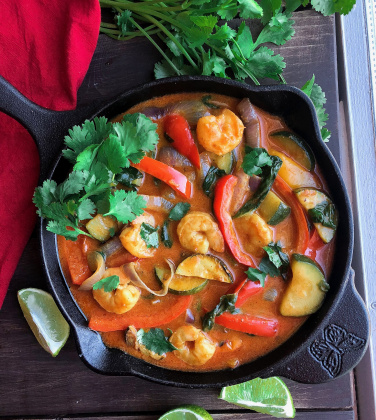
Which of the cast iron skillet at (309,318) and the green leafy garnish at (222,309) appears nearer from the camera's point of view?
the cast iron skillet at (309,318)

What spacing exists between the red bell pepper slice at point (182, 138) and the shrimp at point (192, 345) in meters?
0.89

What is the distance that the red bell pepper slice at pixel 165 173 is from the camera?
8.36ft

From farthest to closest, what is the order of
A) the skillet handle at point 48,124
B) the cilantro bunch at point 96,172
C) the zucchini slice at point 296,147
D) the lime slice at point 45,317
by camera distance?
the lime slice at point 45,317, the zucchini slice at point 296,147, the skillet handle at point 48,124, the cilantro bunch at point 96,172

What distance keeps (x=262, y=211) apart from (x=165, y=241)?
0.55m

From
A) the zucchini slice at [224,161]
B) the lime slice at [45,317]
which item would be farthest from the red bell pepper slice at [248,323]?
the lime slice at [45,317]

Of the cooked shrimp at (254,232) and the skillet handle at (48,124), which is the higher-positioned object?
the skillet handle at (48,124)

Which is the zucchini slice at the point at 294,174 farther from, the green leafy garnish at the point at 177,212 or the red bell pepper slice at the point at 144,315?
the red bell pepper slice at the point at 144,315

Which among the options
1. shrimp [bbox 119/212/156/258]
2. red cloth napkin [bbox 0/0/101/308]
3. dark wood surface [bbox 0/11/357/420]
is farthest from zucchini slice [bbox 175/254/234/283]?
red cloth napkin [bbox 0/0/101/308]

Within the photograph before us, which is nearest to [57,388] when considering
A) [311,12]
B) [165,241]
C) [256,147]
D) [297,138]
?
[165,241]

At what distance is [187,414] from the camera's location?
2854mm

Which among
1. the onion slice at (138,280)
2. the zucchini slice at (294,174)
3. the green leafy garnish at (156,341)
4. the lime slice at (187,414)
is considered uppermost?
the zucchini slice at (294,174)

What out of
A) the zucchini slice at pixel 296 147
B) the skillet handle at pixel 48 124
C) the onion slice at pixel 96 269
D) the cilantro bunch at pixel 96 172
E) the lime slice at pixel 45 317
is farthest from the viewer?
the lime slice at pixel 45 317

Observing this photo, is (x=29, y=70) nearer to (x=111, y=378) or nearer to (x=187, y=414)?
(x=111, y=378)

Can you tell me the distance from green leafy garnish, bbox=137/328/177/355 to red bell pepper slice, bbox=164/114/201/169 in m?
0.93
